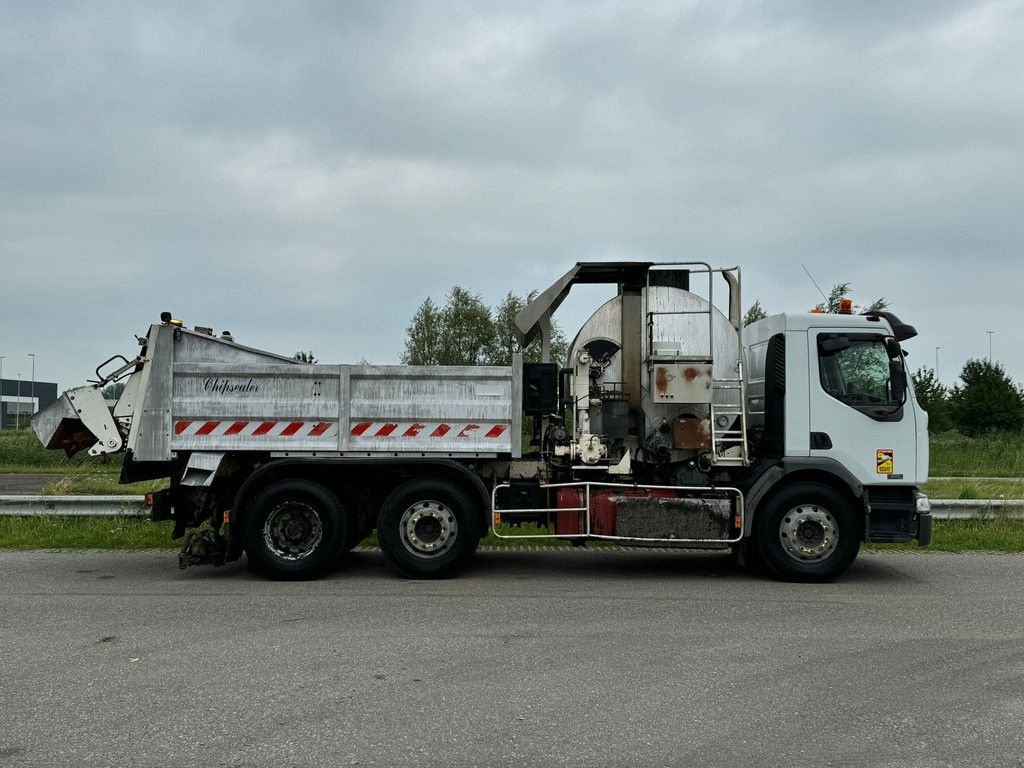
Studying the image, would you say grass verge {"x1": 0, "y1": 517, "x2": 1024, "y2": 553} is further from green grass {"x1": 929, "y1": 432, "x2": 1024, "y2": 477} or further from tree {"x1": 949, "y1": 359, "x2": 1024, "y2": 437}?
tree {"x1": 949, "y1": 359, "x2": 1024, "y2": 437}

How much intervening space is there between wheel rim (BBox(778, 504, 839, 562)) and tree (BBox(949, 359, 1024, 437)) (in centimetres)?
4061

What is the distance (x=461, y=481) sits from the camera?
9.23 meters

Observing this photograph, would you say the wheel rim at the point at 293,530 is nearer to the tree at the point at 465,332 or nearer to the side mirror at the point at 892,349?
the side mirror at the point at 892,349

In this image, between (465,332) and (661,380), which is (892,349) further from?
(465,332)

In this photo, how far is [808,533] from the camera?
8969 mm

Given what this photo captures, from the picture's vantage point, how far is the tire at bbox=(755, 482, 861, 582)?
29.2ft

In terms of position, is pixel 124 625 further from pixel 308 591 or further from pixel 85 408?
pixel 85 408

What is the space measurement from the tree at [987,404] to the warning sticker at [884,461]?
132 ft

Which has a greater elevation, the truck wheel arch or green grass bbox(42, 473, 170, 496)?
the truck wheel arch

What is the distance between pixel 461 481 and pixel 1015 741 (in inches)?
224

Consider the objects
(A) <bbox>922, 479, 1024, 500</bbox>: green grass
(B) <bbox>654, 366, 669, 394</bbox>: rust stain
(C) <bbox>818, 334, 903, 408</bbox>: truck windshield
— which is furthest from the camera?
(A) <bbox>922, 479, 1024, 500</bbox>: green grass

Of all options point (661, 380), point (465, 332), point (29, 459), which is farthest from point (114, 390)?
point (29, 459)

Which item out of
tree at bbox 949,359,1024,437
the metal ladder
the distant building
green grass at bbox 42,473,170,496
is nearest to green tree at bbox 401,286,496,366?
green grass at bbox 42,473,170,496

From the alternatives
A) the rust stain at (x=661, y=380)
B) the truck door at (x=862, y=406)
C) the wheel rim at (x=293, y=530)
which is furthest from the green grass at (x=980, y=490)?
the wheel rim at (x=293, y=530)
